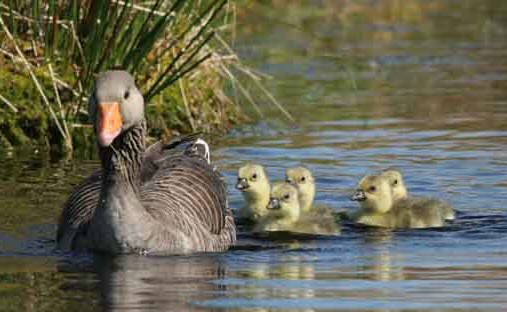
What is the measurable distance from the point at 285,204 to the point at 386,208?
902 mm

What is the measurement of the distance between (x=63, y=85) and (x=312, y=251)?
449 centimetres

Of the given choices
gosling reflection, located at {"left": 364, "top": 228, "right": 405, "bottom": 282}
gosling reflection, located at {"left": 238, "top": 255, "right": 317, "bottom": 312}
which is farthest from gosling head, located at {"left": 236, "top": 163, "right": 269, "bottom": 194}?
gosling reflection, located at {"left": 238, "top": 255, "right": 317, "bottom": 312}

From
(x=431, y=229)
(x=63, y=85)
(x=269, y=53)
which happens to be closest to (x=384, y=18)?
(x=269, y=53)

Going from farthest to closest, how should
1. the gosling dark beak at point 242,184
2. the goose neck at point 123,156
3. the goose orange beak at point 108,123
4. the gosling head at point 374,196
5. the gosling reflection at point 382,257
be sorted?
the gosling dark beak at point 242,184 < the gosling head at point 374,196 < the goose neck at point 123,156 < the goose orange beak at point 108,123 < the gosling reflection at point 382,257

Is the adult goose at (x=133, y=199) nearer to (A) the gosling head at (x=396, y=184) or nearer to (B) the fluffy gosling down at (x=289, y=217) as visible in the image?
(B) the fluffy gosling down at (x=289, y=217)

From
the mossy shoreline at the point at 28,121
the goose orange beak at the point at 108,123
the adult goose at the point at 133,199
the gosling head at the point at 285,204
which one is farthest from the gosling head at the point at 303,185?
the mossy shoreline at the point at 28,121

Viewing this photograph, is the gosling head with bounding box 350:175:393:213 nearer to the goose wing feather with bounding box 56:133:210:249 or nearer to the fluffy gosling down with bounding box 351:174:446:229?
the fluffy gosling down with bounding box 351:174:446:229

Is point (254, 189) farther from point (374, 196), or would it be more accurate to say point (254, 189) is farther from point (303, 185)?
point (374, 196)

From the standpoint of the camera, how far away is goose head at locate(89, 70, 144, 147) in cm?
934

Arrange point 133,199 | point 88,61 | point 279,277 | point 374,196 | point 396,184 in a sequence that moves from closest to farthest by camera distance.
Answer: point 279,277, point 133,199, point 374,196, point 396,184, point 88,61

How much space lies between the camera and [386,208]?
1160 cm

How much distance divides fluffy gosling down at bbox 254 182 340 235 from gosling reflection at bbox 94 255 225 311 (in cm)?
133

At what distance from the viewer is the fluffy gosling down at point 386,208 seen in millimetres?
11266

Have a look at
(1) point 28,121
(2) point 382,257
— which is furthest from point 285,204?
(1) point 28,121
